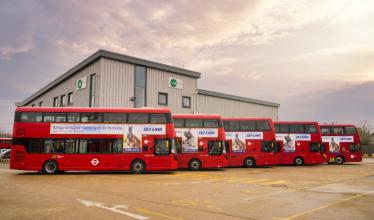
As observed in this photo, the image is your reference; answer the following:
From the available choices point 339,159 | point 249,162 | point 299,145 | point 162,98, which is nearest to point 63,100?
point 162,98

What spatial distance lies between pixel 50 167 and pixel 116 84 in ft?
35.1

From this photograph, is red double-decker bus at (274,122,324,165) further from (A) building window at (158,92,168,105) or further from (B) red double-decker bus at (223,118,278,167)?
(A) building window at (158,92,168,105)

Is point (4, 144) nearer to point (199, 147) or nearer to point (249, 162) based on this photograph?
point (199, 147)

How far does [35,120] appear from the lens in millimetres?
18797

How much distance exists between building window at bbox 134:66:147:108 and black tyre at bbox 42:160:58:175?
37.2ft

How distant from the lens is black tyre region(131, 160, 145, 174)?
1933cm

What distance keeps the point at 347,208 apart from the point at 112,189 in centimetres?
784

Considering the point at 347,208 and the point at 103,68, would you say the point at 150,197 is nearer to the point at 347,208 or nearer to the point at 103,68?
the point at 347,208

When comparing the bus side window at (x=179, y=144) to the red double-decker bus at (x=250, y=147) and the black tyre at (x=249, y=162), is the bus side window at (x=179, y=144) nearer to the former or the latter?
the red double-decker bus at (x=250, y=147)

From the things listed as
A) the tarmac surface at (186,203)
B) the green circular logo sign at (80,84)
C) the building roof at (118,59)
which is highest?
the building roof at (118,59)

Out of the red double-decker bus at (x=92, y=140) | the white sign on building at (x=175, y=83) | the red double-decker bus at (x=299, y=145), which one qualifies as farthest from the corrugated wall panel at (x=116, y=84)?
the red double-decker bus at (x=299, y=145)

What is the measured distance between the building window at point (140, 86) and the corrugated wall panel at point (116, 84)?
58 centimetres

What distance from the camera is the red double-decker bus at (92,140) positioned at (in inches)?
734

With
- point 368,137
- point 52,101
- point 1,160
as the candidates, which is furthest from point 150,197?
point 368,137
